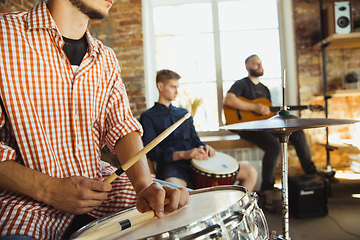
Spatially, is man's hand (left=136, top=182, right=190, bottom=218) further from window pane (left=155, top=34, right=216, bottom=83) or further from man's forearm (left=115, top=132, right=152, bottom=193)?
window pane (left=155, top=34, right=216, bottom=83)

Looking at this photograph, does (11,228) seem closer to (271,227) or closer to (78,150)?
(78,150)

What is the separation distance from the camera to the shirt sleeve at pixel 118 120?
0.95 meters

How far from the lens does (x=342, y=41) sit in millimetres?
3006

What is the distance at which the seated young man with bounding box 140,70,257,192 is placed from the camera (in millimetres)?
2197

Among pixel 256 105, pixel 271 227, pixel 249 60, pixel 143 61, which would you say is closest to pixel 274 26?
pixel 249 60

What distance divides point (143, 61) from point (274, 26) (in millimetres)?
1839

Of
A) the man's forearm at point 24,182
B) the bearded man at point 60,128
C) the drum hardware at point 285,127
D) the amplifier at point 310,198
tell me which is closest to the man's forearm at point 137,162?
the bearded man at point 60,128

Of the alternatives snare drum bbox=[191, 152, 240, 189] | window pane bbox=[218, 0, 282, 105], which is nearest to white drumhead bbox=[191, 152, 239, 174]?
snare drum bbox=[191, 152, 240, 189]

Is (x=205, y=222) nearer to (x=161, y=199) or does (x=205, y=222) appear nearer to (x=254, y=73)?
(x=161, y=199)

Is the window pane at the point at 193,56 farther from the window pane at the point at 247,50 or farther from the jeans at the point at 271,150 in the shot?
the jeans at the point at 271,150

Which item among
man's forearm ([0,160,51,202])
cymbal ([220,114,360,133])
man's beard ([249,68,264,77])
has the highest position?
man's beard ([249,68,264,77])

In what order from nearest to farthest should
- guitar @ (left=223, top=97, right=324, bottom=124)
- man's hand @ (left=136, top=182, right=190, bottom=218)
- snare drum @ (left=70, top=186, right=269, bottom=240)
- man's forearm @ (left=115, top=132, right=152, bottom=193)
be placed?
snare drum @ (left=70, top=186, right=269, bottom=240) → man's hand @ (left=136, top=182, right=190, bottom=218) → man's forearm @ (left=115, top=132, right=152, bottom=193) → guitar @ (left=223, top=97, right=324, bottom=124)

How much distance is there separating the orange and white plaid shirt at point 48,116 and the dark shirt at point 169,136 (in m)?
1.32

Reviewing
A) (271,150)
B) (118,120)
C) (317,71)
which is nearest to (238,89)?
(271,150)
